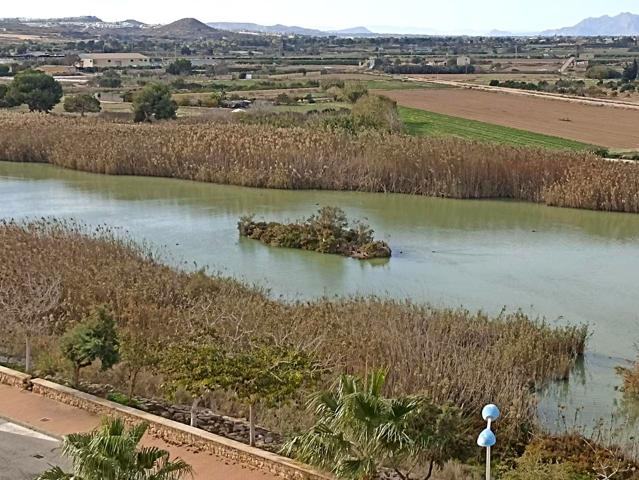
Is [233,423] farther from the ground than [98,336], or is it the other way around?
[98,336]

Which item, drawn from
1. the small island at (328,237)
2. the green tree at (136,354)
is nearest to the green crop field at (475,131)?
the small island at (328,237)

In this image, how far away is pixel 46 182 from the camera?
1385 inches

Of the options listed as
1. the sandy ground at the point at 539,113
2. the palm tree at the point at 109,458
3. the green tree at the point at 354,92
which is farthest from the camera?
the green tree at the point at 354,92

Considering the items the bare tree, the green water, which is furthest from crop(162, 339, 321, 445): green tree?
the bare tree

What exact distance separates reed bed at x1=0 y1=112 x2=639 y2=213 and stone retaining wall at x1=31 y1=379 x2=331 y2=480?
20.7 m

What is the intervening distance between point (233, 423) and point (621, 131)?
36.3 metres

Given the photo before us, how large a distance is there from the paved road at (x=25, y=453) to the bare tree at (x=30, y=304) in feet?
9.48

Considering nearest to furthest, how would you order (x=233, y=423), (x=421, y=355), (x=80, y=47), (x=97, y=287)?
(x=233, y=423), (x=421, y=355), (x=97, y=287), (x=80, y=47)

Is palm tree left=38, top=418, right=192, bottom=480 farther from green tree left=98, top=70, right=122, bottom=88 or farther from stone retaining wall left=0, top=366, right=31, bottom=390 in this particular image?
green tree left=98, top=70, right=122, bottom=88

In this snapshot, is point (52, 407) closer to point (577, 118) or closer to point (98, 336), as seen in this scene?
point (98, 336)

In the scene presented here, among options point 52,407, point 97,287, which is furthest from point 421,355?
point 97,287

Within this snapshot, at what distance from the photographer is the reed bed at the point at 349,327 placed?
40.4 ft

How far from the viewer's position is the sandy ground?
43281 millimetres

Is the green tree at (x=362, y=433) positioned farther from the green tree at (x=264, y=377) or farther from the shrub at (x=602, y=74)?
the shrub at (x=602, y=74)
